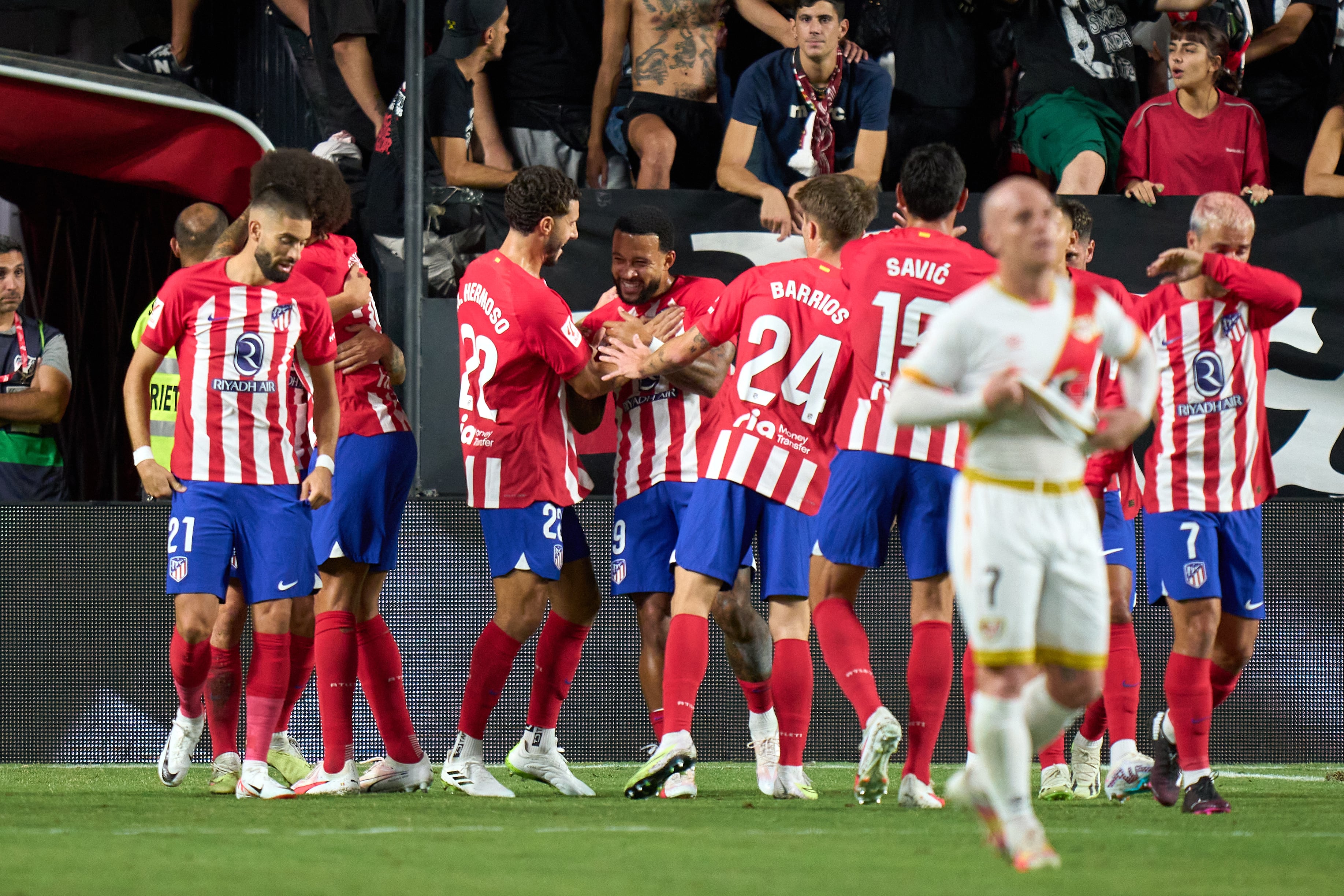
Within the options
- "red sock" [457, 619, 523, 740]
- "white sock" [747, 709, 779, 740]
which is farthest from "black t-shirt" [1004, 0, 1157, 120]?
"red sock" [457, 619, 523, 740]

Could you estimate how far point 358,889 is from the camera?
3.37 meters

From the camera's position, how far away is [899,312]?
215 inches

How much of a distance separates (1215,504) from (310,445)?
127 inches

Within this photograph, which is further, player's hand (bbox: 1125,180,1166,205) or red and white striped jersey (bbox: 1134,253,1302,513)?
player's hand (bbox: 1125,180,1166,205)

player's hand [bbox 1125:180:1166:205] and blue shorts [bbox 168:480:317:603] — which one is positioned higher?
player's hand [bbox 1125:180:1166:205]

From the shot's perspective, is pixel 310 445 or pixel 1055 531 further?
pixel 310 445

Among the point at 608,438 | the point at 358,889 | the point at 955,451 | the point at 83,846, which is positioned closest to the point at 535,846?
the point at 358,889

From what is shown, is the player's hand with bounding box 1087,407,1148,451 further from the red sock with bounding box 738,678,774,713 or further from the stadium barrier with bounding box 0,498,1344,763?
the stadium barrier with bounding box 0,498,1344,763

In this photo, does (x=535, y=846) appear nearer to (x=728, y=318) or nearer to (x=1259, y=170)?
(x=728, y=318)

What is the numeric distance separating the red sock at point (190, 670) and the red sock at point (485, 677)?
0.95 metres

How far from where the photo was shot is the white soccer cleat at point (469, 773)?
5961 millimetres

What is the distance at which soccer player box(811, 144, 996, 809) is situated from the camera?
5.42 m

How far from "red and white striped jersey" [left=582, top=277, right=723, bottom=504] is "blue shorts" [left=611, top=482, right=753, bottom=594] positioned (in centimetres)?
5

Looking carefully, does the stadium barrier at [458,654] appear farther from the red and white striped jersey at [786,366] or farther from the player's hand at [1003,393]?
the player's hand at [1003,393]
